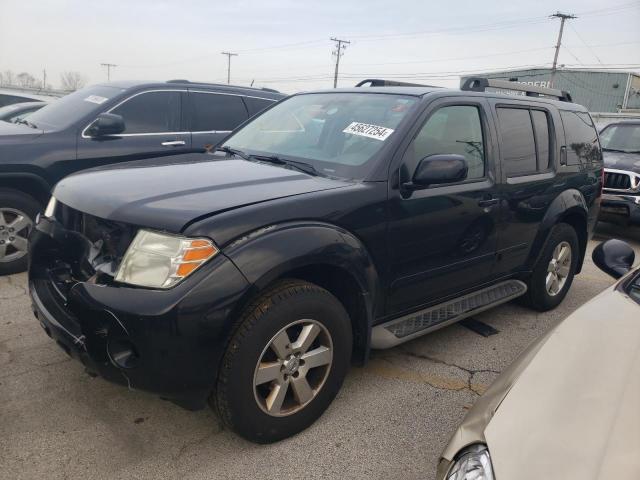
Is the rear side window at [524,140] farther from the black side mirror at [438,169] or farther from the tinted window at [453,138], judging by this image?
the black side mirror at [438,169]

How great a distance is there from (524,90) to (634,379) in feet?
11.1

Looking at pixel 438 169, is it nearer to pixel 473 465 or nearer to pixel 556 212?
pixel 473 465

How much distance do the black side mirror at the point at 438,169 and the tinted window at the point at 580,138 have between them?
6.72ft

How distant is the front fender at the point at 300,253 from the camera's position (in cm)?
226

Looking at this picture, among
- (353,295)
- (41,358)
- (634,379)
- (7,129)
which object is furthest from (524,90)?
(7,129)

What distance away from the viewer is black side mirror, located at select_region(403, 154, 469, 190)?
2.89 metres

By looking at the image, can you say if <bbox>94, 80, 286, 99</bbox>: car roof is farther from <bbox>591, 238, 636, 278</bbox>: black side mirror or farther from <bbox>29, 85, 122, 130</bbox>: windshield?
<bbox>591, 238, 636, 278</bbox>: black side mirror

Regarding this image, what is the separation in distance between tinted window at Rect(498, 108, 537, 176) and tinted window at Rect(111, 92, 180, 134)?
3518mm

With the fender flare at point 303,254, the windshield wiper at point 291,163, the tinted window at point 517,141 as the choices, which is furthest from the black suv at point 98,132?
the tinted window at point 517,141

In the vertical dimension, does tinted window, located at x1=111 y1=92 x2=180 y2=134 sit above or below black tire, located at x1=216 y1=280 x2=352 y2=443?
above

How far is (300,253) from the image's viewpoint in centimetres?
242

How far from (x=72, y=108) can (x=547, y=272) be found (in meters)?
4.87

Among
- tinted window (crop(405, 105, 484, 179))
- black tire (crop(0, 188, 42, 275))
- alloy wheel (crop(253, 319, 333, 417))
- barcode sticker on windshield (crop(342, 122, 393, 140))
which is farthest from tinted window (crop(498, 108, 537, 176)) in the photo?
black tire (crop(0, 188, 42, 275))

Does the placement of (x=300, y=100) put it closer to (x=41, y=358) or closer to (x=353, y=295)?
(x=353, y=295)
